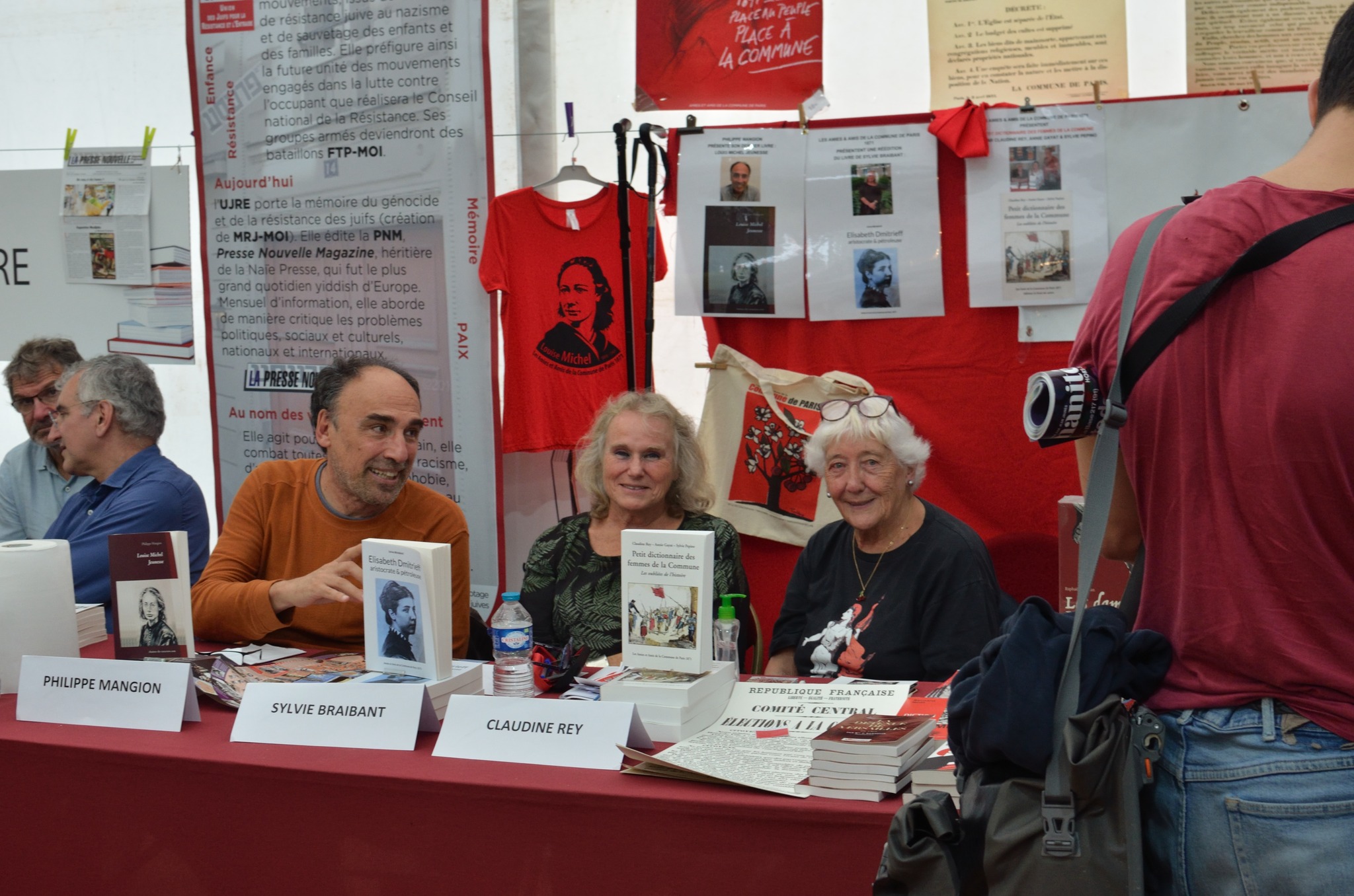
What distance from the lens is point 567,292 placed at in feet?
12.4

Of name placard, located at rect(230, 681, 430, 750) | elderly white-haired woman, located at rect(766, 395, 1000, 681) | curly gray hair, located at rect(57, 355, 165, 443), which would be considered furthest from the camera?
curly gray hair, located at rect(57, 355, 165, 443)

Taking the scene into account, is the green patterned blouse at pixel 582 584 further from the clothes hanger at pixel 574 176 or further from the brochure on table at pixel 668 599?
the clothes hanger at pixel 574 176

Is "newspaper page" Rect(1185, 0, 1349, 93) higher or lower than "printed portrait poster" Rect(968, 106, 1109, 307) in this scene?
higher

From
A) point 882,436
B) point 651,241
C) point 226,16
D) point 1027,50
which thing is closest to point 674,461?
point 882,436

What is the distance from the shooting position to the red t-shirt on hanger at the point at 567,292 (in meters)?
3.76

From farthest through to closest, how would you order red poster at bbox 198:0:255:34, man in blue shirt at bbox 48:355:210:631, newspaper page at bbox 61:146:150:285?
newspaper page at bbox 61:146:150:285
red poster at bbox 198:0:255:34
man in blue shirt at bbox 48:355:210:631

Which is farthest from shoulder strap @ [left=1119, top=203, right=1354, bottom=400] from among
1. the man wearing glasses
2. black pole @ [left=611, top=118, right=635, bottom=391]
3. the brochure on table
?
the man wearing glasses

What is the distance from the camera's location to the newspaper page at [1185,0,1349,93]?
10.7 ft

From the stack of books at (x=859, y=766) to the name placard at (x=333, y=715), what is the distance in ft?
2.28

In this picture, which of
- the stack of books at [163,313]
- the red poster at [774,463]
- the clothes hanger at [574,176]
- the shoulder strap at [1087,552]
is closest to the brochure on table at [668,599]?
the shoulder strap at [1087,552]

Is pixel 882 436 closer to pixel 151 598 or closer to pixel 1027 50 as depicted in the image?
pixel 1027 50

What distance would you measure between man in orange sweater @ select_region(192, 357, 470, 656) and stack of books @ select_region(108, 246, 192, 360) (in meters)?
1.67

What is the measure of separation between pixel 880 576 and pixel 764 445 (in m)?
1.03

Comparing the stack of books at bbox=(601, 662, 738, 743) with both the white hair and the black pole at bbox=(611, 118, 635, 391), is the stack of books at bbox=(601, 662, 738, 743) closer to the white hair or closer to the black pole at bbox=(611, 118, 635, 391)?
the white hair
